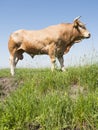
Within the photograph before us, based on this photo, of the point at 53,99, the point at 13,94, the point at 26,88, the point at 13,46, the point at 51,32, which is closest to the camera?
the point at 53,99

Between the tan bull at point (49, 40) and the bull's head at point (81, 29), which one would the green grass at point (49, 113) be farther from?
the bull's head at point (81, 29)

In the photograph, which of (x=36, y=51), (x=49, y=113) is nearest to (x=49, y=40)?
(x=36, y=51)

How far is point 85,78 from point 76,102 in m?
2.19

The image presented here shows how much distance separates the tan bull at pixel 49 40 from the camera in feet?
38.4

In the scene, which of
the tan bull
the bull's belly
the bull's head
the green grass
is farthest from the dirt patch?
the bull's head

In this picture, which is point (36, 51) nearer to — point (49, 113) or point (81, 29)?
point (81, 29)

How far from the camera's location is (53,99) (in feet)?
18.4

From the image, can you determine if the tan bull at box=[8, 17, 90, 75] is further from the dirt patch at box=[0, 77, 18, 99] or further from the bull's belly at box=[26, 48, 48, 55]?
the dirt patch at box=[0, 77, 18, 99]

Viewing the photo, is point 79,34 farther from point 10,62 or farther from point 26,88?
point 26,88

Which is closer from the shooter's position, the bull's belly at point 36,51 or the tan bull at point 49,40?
the tan bull at point 49,40

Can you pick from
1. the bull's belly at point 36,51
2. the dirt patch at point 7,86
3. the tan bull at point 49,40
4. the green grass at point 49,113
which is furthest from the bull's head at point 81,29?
the green grass at point 49,113

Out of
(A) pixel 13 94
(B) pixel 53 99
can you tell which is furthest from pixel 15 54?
(B) pixel 53 99

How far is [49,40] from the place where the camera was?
38.5 ft

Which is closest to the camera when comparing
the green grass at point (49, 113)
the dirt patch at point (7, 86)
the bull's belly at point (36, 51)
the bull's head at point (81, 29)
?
the green grass at point (49, 113)
